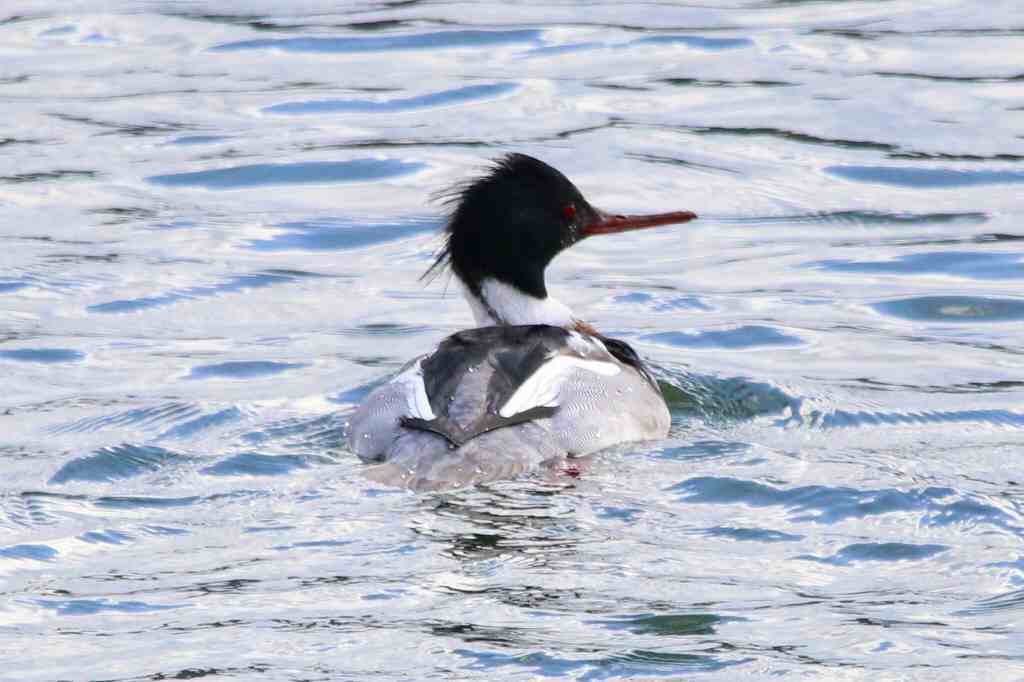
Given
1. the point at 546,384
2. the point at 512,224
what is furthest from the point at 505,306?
the point at 546,384

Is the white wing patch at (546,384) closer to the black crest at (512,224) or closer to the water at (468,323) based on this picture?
the water at (468,323)

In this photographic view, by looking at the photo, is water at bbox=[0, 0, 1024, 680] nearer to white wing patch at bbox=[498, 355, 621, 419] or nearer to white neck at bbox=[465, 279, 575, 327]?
white wing patch at bbox=[498, 355, 621, 419]

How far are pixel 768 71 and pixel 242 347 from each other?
586cm

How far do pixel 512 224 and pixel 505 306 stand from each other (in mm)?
369

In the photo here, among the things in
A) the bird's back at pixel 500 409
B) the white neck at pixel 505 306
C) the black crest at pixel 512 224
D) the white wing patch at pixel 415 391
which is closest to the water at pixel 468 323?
the bird's back at pixel 500 409

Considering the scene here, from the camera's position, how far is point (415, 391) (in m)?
8.08

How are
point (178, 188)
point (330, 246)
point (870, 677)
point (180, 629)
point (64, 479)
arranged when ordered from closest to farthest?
point (870, 677), point (180, 629), point (64, 479), point (330, 246), point (178, 188)

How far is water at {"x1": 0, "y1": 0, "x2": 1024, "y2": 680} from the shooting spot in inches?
238

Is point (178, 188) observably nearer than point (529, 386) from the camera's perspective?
No

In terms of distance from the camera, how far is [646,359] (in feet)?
32.1

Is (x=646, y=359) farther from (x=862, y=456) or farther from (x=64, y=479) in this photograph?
(x=64, y=479)

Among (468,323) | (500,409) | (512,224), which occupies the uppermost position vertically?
(512,224)

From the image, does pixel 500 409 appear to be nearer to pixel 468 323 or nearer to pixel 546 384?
pixel 546 384

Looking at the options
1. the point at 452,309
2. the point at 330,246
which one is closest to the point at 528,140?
the point at 330,246
